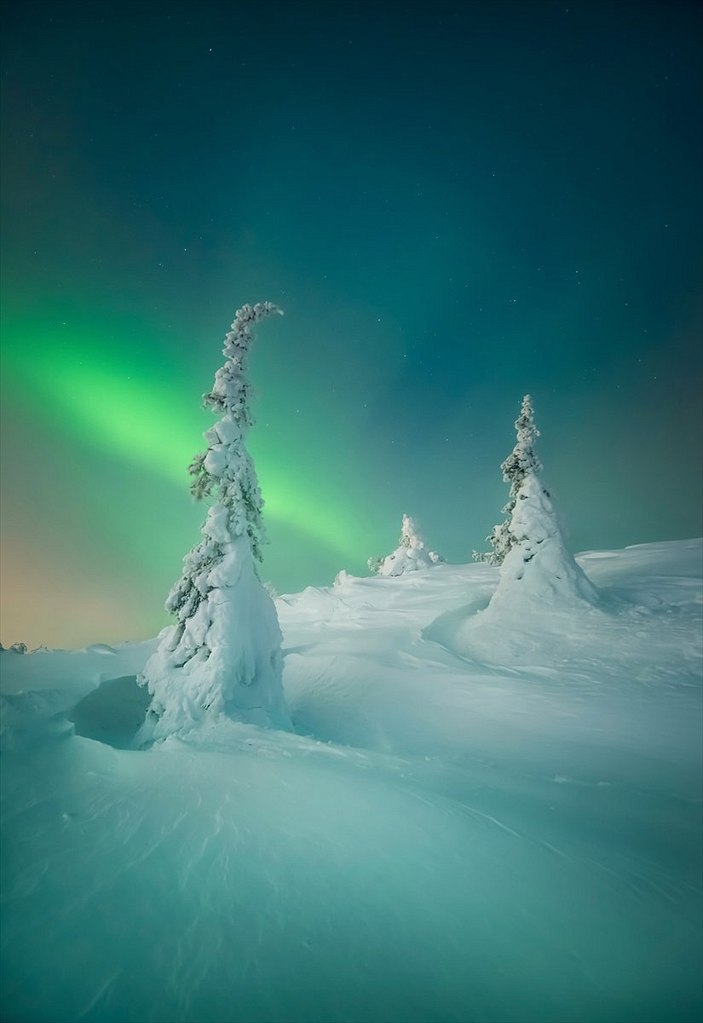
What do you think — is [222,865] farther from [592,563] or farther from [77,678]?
[592,563]

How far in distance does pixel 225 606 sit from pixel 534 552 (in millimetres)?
14322

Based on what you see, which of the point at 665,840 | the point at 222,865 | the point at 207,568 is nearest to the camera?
the point at 222,865

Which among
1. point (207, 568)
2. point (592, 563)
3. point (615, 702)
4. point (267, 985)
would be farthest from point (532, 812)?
point (592, 563)

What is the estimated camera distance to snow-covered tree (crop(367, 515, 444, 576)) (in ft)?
128

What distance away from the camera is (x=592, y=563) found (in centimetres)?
2495

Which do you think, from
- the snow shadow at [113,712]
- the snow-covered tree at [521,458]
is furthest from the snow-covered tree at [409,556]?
the snow shadow at [113,712]

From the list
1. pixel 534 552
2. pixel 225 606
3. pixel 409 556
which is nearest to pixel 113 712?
pixel 225 606

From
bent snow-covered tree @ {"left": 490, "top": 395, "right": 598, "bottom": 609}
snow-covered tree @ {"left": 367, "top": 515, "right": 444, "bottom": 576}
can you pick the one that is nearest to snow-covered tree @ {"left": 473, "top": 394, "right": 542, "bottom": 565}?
bent snow-covered tree @ {"left": 490, "top": 395, "right": 598, "bottom": 609}

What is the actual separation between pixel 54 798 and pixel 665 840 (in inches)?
378

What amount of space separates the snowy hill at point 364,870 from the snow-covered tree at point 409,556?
26.8 meters

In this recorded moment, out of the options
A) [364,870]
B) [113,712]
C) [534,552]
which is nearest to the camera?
[364,870]

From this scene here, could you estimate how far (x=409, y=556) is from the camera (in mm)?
39281

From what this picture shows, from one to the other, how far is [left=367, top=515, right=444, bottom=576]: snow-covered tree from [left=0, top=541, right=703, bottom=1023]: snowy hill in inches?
1057

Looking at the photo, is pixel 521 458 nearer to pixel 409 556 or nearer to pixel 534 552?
pixel 534 552
